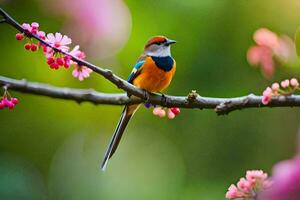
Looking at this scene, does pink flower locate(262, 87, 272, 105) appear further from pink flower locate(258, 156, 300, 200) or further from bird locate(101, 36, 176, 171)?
bird locate(101, 36, 176, 171)

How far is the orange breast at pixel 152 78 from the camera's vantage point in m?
2.11

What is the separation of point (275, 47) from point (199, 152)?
2.27 metres

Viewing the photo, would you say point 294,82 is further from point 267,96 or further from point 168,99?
point 168,99

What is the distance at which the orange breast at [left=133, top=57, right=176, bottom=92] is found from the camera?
2.11 metres

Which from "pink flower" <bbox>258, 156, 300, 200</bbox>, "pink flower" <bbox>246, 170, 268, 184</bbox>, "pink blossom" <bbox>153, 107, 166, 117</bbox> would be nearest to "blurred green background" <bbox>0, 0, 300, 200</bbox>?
"pink blossom" <bbox>153, 107, 166, 117</bbox>

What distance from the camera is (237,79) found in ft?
9.57

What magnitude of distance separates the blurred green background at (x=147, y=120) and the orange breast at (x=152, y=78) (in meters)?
0.12

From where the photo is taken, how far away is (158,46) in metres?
2.31

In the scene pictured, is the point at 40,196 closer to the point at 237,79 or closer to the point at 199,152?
the point at 199,152

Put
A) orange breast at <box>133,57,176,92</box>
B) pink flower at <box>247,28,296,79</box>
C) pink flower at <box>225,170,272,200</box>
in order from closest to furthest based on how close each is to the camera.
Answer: pink flower at <box>225,170,272,200</box> → pink flower at <box>247,28,296,79</box> → orange breast at <box>133,57,176,92</box>

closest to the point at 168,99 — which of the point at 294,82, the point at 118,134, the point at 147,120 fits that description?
the point at 294,82

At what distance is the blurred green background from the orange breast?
124mm

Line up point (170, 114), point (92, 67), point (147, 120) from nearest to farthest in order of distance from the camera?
1. point (92, 67)
2. point (170, 114)
3. point (147, 120)

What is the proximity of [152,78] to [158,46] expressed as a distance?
0.67ft
